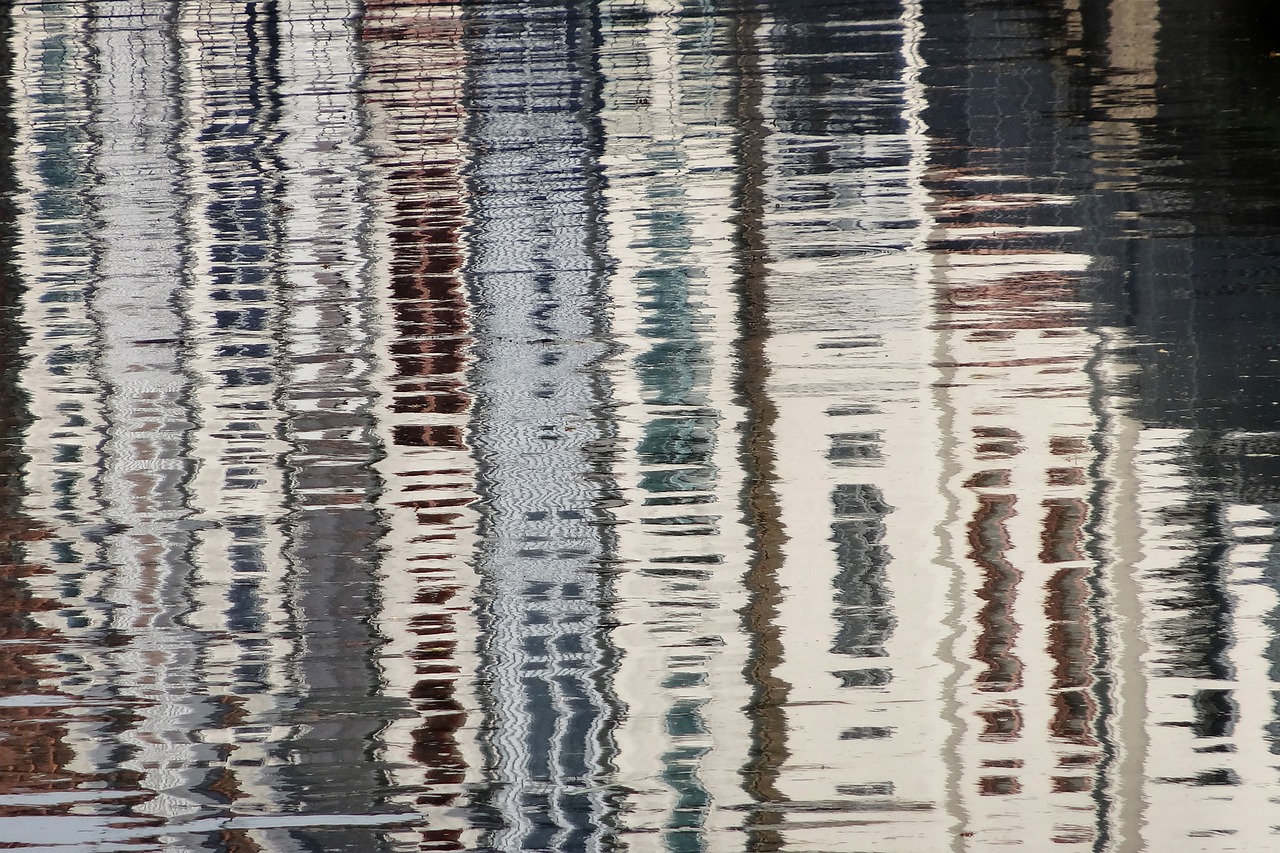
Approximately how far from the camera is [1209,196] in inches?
206

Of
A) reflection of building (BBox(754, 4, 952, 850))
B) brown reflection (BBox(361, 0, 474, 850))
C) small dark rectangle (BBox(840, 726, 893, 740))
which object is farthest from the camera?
brown reflection (BBox(361, 0, 474, 850))

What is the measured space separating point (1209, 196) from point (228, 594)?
3540 mm

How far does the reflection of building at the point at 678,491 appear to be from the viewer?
2506 millimetres

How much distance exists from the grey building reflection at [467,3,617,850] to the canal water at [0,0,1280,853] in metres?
0.01

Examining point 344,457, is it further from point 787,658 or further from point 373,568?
point 787,658

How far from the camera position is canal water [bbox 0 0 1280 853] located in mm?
2486

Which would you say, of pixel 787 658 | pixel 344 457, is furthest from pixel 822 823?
pixel 344 457

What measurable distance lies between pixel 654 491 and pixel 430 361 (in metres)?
1.03

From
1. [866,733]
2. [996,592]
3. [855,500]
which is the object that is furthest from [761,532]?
[866,733]

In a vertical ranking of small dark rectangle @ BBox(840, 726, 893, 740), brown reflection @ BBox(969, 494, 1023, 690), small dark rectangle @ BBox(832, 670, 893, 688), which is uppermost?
brown reflection @ BBox(969, 494, 1023, 690)

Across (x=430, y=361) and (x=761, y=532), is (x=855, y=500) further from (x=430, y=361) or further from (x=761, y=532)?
(x=430, y=361)

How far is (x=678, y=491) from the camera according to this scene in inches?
133

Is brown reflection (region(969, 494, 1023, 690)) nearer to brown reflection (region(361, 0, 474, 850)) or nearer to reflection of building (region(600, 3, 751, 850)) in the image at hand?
reflection of building (region(600, 3, 751, 850))

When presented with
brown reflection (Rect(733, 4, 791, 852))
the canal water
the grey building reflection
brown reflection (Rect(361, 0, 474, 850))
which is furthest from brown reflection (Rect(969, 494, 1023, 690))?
brown reflection (Rect(361, 0, 474, 850))
